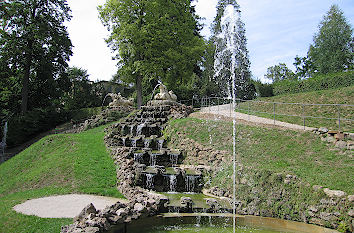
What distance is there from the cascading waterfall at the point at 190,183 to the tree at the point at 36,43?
→ 25.2 metres

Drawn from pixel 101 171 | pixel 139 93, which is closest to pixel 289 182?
pixel 101 171

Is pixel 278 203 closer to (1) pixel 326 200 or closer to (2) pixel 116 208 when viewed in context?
(1) pixel 326 200

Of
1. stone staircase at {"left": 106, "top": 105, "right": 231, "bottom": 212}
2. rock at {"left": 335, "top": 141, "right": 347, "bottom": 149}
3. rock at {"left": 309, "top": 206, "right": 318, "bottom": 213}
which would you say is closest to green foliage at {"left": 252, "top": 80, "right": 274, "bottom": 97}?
stone staircase at {"left": 106, "top": 105, "right": 231, "bottom": 212}

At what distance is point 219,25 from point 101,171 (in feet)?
111

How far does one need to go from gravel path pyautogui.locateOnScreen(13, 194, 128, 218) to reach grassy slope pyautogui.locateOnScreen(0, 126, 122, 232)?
0.39m

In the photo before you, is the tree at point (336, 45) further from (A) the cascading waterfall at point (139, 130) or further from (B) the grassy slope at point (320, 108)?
(A) the cascading waterfall at point (139, 130)

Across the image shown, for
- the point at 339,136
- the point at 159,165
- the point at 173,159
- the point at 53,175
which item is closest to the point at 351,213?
the point at 339,136

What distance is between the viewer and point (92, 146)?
55.3ft

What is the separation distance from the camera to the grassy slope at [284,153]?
30.9ft

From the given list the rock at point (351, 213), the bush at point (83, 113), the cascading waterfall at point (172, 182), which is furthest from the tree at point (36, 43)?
the rock at point (351, 213)

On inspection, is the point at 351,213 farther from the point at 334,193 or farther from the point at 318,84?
the point at 318,84

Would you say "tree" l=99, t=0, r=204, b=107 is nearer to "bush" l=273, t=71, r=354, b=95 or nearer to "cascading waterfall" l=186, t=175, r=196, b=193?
"bush" l=273, t=71, r=354, b=95

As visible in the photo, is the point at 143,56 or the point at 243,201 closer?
the point at 243,201

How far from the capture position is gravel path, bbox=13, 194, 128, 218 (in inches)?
331
